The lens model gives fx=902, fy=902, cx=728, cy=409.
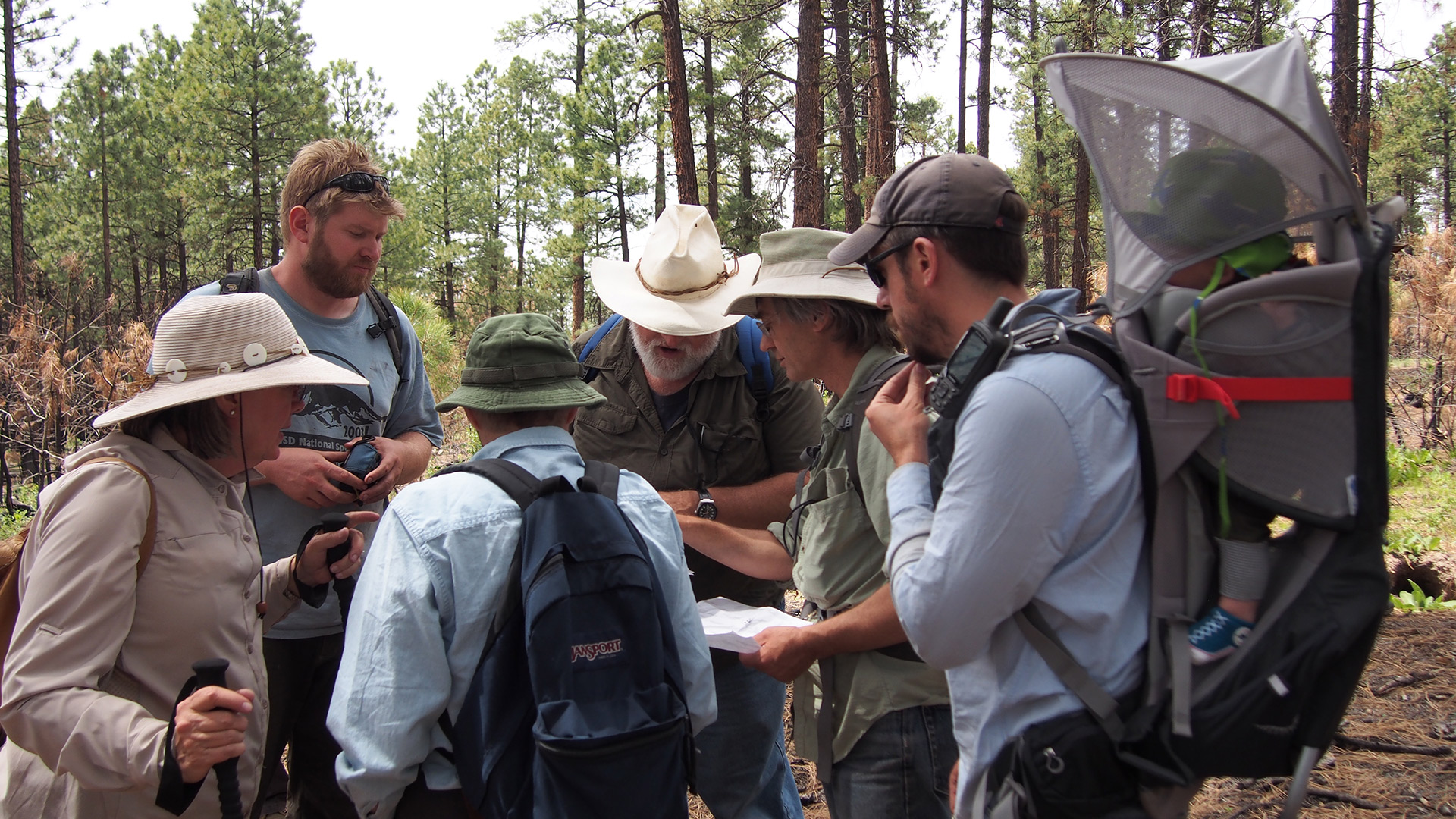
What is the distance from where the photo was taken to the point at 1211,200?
1.37 meters

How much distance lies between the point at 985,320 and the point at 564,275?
29.5 meters

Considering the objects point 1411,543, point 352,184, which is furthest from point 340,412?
point 1411,543

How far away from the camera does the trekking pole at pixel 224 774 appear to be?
65.0 inches

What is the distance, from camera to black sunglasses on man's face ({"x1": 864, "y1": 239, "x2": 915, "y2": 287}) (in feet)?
5.85

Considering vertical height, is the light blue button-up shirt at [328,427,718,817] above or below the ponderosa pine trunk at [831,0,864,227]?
below

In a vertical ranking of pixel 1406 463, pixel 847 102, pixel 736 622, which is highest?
pixel 847 102

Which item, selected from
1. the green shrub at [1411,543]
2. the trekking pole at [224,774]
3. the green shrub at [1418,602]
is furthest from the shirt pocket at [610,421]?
the green shrub at [1411,543]

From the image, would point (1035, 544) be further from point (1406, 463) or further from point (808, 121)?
point (1406, 463)

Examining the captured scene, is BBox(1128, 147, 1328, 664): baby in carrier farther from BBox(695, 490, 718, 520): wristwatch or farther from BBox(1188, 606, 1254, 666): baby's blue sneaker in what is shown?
BBox(695, 490, 718, 520): wristwatch

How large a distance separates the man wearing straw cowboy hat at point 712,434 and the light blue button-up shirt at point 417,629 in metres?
1.17

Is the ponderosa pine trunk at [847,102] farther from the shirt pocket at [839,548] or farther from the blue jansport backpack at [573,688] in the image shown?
the blue jansport backpack at [573,688]

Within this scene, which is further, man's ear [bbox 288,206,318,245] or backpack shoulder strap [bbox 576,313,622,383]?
backpack shoulder strap [bbox 576,313,622,383]

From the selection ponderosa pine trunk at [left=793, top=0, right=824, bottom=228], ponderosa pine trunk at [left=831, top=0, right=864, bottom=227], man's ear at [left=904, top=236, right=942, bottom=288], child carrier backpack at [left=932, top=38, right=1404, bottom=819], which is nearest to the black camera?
man's ear at [left=904, top=236, right=942, bottom=288]

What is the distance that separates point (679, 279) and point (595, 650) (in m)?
1.69
